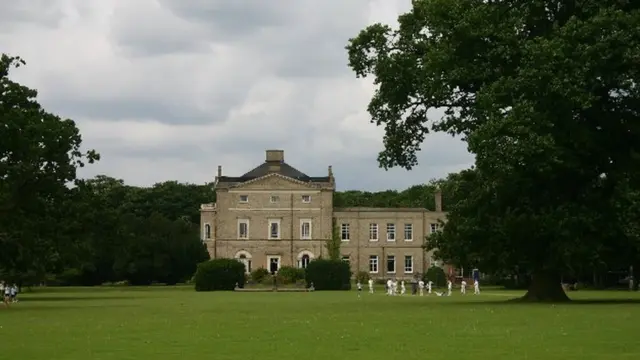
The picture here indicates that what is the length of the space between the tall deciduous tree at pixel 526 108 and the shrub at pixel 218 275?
115 feet

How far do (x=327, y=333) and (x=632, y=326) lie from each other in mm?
6056

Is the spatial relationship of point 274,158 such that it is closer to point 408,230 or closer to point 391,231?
point 391,231

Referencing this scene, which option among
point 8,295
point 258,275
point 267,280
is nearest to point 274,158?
point 258,275

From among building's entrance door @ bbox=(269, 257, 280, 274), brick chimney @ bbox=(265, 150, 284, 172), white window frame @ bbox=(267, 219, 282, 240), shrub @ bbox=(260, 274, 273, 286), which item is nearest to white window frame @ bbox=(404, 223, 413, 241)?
white window frame @ bbox=(267, 219, 282, 240)

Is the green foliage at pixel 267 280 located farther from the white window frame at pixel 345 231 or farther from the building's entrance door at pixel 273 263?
the white window frame at pixel 345 231

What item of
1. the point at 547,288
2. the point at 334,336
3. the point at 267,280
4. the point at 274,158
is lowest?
the point at 334,336

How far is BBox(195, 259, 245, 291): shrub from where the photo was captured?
71.6 meters

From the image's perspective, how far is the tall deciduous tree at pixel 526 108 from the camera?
103 feet

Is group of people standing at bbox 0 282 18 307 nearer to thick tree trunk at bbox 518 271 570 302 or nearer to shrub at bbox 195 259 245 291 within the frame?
thick tree trunk at bbox 518 271 570 302

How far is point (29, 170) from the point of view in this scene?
38.9 m

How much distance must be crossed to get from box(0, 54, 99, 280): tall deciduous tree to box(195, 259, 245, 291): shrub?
2451cm

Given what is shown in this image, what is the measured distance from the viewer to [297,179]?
10025 cm

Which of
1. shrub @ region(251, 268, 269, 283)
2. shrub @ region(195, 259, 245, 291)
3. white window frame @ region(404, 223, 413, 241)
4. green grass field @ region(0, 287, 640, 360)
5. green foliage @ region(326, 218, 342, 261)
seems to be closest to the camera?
green grass field @ region(0, 287, 640, 360)

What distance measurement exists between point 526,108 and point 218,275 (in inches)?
1703
